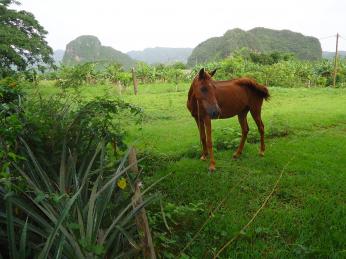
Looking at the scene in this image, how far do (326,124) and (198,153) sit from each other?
15.3 ft

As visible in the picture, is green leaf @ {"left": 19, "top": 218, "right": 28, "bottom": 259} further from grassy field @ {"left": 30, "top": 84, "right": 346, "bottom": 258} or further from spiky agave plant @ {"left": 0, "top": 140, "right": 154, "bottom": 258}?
grassy field @ {"left": 30, "top": 84, "right": 346, "bottom": 258}

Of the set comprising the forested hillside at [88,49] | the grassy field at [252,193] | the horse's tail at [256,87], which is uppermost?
the forested hillside at [88,49]

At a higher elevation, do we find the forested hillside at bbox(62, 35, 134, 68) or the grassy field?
the forested hillside at bbox(62, 35, 134, 68)

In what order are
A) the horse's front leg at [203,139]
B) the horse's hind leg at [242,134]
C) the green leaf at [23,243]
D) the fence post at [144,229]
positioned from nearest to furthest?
the green leaf at [23,243] < the fence post at [144,229] < the horse's front leg at [203,139] < the horse's hind leg at [242,134]

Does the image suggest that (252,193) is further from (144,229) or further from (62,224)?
(62,224)

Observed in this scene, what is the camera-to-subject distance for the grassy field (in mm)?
3488

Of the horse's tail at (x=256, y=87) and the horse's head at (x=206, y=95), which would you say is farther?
the horse's tail at (x=256, y=87)

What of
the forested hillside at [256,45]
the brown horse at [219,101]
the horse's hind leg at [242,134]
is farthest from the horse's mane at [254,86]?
the forested hillside at [256,45]

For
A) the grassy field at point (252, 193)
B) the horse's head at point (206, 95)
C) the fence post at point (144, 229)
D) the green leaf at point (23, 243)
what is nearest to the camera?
the green leaf at point (23, 243)

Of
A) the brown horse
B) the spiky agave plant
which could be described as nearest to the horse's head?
the brown horse

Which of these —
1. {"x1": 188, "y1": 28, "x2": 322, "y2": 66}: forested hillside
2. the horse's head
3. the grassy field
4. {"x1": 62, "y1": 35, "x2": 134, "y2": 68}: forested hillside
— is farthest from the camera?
{"x1": 62, "y1": 35, "x2": 134, "y2": 68}: forested hillside

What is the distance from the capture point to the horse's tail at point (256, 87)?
6.55 meters

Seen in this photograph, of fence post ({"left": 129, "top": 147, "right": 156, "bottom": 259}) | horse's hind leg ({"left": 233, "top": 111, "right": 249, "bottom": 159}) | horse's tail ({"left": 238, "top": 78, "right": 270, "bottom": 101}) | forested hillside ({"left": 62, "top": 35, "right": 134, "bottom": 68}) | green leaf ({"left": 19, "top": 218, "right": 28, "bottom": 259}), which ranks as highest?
forested hillside ({"left": 62, "top": 35, "right": 134, "bottom": 68})

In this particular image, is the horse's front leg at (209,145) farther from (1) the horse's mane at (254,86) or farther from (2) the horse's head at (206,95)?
(1) the horse's mane at (254,86)
